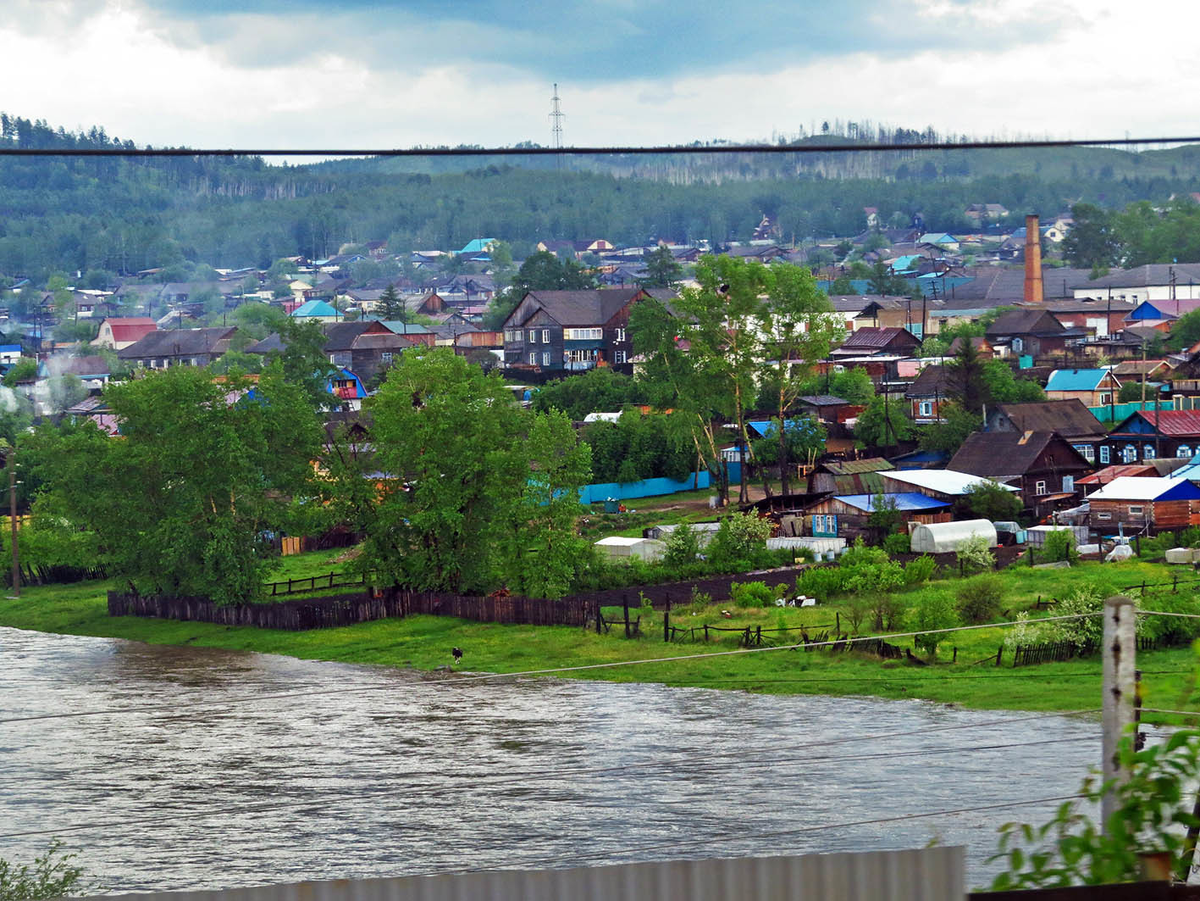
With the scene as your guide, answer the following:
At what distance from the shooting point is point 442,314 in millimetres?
125812

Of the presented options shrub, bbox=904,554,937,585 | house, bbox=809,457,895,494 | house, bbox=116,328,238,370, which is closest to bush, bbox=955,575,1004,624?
shrub, bbox=904,554,937,585

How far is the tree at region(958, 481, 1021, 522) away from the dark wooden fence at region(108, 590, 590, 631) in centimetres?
1387

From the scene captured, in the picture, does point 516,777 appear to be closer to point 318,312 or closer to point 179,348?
point 179,348

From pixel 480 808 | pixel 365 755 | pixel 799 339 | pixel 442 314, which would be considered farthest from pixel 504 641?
pixel 442 314

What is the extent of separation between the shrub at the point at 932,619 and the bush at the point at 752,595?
3.83m

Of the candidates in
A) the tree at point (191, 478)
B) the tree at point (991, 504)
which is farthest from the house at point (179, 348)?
the tree at point (991, 504)

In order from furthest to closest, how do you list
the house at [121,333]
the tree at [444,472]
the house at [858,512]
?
the house at [121,333] < the house at [858,512] < the tree at [444,472]

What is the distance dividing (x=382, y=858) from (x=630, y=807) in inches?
139

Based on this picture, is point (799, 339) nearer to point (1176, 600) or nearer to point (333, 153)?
Result: point (1176, 600)

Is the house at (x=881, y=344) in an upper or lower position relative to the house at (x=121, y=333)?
lower

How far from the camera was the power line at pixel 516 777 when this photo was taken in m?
18.2

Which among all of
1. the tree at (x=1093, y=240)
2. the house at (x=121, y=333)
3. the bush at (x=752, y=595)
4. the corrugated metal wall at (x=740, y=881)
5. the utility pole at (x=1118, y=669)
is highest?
the tree at (x=1093, y=240)

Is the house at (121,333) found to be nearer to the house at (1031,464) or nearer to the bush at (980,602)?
the house at (1031,464)

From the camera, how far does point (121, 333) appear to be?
4626 inches
